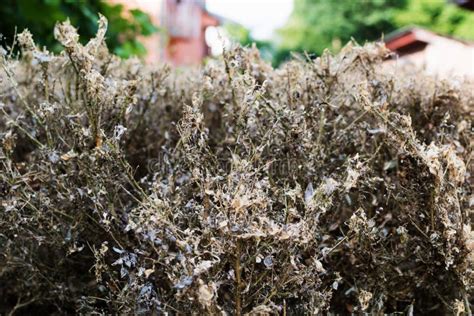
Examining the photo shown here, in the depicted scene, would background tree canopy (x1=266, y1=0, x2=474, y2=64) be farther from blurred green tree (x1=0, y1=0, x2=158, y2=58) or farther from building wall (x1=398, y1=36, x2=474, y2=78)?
blurred green tree (x1=0, y1=0, x2=158, y2=58)

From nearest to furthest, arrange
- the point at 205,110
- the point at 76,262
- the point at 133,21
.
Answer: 1. the point at 76,262
2. the point at 205,110
3. the point at 133,21

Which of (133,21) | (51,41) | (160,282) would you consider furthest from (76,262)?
(133,21)

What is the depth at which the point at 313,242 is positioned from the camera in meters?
1.84

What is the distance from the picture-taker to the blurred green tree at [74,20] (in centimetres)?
557

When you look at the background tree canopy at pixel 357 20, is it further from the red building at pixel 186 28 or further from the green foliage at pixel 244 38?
the red building at pixel 186 28

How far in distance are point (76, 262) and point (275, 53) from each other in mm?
33302

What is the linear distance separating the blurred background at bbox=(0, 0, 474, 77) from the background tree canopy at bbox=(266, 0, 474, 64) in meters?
0.05

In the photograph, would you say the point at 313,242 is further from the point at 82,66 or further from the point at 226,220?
the point at 82,66

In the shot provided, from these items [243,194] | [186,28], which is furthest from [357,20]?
[243,194]

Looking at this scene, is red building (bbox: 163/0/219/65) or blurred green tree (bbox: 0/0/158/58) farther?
red building (bbox: 163/0/219/65)

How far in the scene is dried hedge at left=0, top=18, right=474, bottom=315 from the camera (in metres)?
1.73

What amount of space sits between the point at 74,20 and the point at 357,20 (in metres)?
31.6

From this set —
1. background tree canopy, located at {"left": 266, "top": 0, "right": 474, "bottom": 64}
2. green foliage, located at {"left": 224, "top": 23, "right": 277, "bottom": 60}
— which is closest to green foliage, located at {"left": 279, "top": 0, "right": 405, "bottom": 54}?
background tree canopy, located at {"left": 266, "top": 0, "right": 474, "bottom": 64}

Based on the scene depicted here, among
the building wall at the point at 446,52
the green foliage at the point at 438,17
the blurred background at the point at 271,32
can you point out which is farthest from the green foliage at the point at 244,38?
the green foliage at the point at 438,17
